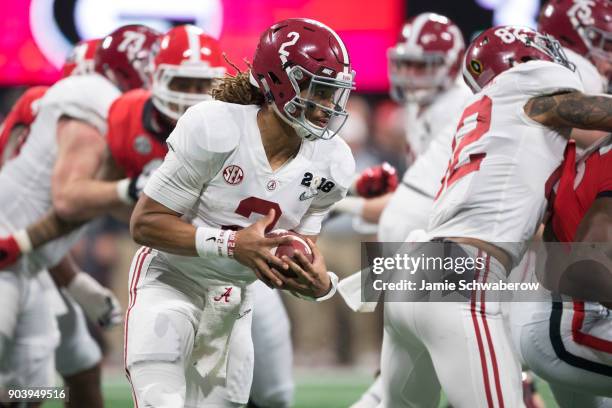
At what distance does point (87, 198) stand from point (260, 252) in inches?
63.0

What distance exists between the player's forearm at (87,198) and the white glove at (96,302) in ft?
2.18

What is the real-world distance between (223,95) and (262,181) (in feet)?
1.08

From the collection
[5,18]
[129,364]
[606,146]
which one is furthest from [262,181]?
[5,18]

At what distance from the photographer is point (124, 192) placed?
165 inches

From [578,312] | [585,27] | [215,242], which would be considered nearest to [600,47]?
[585,27]

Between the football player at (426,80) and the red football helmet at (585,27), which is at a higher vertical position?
the red football helmet at (585,27)

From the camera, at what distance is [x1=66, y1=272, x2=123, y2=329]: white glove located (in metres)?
4.95

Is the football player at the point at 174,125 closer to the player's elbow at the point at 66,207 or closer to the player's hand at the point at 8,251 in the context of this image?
the player's elbow at the point at 66,207

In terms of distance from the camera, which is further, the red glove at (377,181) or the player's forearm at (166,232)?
the red glove at (377,181)

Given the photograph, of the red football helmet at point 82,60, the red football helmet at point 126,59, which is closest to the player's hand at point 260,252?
the red football helmet at point 126,59

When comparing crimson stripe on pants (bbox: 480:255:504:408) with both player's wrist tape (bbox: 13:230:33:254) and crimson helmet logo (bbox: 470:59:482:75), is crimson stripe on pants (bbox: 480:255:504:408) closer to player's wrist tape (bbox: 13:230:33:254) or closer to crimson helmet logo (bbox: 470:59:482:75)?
crimson helmet logo (bbox: 470:59:482:75)

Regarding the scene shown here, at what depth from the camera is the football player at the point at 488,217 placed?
3.04 m

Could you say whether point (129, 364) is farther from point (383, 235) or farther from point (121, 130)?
point (383, 235)

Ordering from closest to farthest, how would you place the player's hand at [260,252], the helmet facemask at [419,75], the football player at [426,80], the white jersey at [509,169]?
the player's hand at [260,252]
the white jersey at [509,169]
the football player at [426,80]
the helmet facemask at [419,75]
